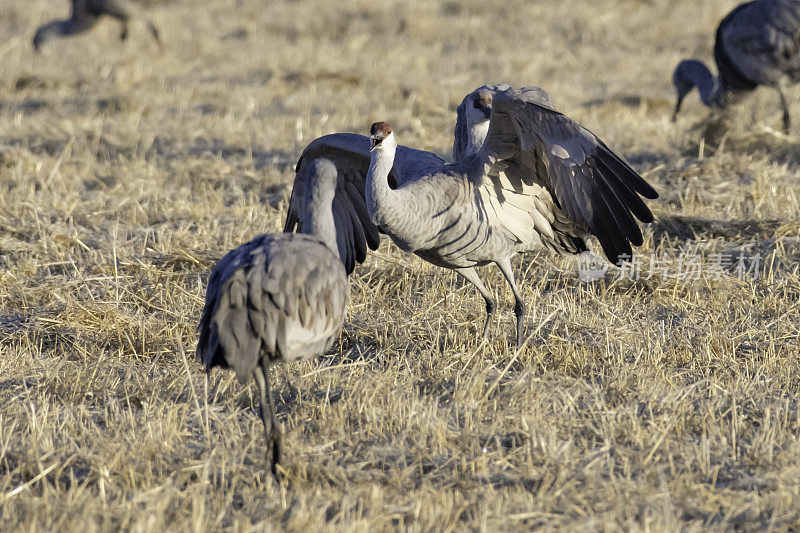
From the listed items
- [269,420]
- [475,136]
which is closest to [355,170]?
[475,136]

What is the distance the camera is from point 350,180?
490 cm

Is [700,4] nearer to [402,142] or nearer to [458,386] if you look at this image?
[402,142]

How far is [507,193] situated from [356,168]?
76cm

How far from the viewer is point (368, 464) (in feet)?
11.3

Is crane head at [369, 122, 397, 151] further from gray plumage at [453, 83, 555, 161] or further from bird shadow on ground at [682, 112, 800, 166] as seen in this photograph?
bird shadow on ground at [682, 112, 800, 166]

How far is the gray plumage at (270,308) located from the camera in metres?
3.33

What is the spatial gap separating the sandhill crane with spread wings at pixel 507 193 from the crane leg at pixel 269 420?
97 centimetres

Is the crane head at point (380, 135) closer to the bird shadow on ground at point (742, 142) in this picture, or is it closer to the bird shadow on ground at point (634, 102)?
the bird shadow on ground at point (742, 142)

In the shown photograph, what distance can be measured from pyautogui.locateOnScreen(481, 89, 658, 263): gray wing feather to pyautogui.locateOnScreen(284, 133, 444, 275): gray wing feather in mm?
437

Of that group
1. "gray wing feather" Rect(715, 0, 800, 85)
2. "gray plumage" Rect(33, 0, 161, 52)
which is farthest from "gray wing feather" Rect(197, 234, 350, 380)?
"gray plumage" Rect(33, 0, 161, 52)

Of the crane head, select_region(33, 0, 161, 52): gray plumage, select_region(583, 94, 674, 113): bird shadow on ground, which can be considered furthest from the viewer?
select_region(33, 0, 161, 52): gray plumage

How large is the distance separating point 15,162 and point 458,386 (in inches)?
172

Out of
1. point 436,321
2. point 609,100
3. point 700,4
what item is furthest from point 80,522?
point 700,4

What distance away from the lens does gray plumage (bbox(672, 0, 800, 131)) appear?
866 centimetres
